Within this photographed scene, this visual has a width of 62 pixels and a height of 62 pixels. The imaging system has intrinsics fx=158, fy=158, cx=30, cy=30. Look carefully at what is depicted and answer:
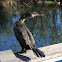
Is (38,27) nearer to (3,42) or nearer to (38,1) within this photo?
(3,42)

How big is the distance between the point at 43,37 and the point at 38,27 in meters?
1.97

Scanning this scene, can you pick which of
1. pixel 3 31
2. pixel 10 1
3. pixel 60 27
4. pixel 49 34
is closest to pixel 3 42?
pixel 3 31

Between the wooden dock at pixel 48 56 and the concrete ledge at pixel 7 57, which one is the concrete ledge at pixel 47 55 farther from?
the concrete ledge at pixel 7 57

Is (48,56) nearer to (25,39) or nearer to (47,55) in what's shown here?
(47,55)

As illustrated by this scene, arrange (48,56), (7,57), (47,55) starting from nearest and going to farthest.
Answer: (7,57) < (48,56) < (47,55)

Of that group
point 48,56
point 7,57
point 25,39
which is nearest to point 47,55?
point 48,56

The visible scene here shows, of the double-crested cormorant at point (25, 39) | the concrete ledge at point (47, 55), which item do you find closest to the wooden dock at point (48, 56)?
the concrete ledge at point (47, 55)

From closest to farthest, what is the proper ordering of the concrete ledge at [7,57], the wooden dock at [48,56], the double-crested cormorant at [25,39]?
the concrete ledge at [7,57]
the wooden dock at [48,56]
the double-crested cormorant at [25,39]

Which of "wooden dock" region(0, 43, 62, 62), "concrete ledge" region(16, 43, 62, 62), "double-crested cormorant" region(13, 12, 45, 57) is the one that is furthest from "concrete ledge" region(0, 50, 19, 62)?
"double-crested cormorant" region(13, 12, 45, 57)

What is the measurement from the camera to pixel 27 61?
3.03 metres

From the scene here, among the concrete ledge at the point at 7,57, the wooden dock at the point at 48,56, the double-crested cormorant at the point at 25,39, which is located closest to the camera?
the concrete ledge at the point at 7,57

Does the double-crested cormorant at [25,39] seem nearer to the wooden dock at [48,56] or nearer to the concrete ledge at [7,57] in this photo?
the wooden dock at [48,56]

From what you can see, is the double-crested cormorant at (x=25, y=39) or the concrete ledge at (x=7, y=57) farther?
the double-crested cormorant at (x=25, y=39)

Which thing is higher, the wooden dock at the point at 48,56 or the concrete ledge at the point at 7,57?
the concrete ledge at the point at 7,57
